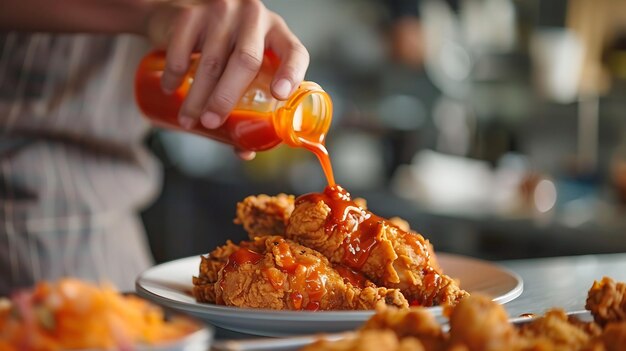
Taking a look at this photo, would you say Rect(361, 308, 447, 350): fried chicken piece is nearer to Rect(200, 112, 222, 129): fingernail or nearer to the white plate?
the white plate

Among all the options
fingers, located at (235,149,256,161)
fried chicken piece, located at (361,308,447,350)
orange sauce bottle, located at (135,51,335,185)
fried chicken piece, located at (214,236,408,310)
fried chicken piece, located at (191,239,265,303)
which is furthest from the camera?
fingers, located at (235,149,256,161)

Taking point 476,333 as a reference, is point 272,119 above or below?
above

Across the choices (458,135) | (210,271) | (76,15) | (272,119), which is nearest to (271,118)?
(272,119)

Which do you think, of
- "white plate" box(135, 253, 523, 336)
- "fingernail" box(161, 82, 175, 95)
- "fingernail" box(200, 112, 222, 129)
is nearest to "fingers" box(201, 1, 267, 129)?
"fingernail" box(200, 112, 222, 129)

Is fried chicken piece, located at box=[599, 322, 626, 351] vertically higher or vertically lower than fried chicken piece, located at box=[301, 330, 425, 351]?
lower

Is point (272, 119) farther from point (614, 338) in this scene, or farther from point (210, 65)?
point (614, 338)
